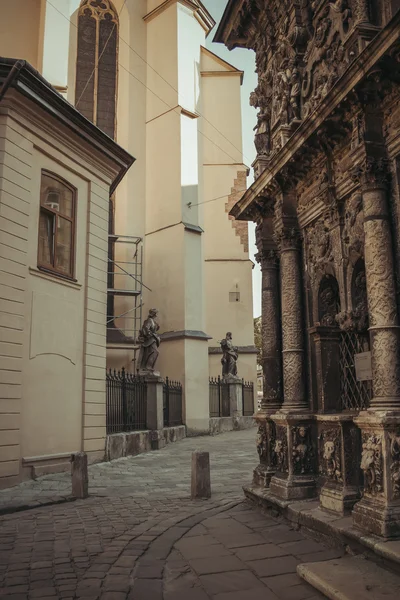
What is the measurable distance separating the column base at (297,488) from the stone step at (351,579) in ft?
5.91

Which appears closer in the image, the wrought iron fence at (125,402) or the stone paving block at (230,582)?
the stone paving block at (230,582)

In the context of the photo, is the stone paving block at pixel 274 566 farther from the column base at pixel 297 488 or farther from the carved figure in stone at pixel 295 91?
the carved figure in stone at pixel 295 91

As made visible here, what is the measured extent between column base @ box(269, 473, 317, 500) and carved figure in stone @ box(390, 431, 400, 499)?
189 centimetres

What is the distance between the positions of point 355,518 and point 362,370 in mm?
1519

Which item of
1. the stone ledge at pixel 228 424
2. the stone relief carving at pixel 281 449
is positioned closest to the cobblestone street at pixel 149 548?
the stone relief carving at pixel 281 449

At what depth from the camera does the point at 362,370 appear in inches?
227

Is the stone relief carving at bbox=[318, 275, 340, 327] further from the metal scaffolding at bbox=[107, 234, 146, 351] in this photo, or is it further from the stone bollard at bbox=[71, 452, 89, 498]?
the metal scaffolding at bbox=[107, 234, 146, 351]

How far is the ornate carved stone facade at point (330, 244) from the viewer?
5.03m

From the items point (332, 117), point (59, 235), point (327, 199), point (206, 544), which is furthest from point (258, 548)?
point (59, 235)

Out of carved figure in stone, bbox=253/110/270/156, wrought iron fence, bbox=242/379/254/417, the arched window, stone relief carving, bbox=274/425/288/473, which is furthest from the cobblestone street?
the arched window

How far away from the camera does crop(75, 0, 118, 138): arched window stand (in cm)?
2216

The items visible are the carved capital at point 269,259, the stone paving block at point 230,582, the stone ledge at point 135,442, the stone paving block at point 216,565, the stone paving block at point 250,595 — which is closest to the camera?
the stone paving block at point 250,595

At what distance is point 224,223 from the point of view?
89.1 ft

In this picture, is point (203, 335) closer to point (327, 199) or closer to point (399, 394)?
point (327, 199)
